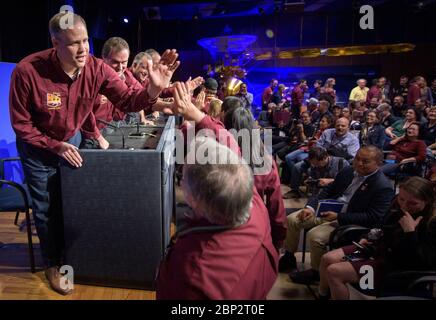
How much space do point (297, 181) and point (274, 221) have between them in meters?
3.10

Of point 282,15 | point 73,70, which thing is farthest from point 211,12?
point 73,70

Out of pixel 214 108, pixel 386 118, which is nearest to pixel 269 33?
pixel 386 118

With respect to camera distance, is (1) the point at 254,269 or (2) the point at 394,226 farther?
(2) the point at 394,226

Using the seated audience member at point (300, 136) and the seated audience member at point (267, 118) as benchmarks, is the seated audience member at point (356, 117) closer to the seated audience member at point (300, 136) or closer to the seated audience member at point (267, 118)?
the seated audience member at point (300, 136)

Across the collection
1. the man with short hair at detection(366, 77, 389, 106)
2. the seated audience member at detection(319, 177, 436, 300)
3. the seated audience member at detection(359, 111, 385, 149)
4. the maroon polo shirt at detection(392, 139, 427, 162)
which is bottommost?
the seated audience member at detection(319, 177, 436, 300)

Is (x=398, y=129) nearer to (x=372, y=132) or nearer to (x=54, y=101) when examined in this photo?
(x=372, y=132)

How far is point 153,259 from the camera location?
214 centimetres

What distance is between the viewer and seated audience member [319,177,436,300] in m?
1.81

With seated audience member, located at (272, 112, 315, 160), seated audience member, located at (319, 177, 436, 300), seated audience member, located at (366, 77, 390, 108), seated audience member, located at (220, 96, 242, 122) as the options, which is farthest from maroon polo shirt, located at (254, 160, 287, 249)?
seated audience member, located at (366, 77, 390, 108)

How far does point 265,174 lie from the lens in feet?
6.23

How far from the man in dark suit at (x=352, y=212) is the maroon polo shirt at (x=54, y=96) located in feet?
5.10

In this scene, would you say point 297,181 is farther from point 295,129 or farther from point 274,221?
point 274,221

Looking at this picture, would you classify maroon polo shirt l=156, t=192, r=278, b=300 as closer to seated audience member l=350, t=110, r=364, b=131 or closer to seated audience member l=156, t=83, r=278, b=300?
seated audience member l=156, t=83, r=278, b=300

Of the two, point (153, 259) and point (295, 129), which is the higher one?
point (295, 129)
